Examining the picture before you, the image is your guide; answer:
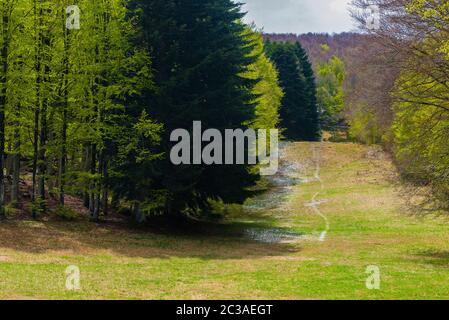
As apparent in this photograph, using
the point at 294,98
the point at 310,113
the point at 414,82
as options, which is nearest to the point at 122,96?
the point at 414,82

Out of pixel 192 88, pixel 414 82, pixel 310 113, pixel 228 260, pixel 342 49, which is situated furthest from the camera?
pixel 342 49

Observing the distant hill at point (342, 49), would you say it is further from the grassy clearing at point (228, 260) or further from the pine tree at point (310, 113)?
the grassy clearing at point (228, 260)

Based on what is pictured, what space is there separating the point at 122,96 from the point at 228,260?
32.1 ft

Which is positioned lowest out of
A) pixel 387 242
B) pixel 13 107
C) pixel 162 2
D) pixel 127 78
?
pixel 387 242

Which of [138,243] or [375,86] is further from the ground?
[375,86]

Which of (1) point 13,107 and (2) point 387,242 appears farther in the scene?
(2) point 387,242

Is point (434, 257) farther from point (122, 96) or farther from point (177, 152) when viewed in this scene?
point (122, 96)

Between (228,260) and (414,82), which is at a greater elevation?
(414,82)

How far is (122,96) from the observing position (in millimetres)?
23891

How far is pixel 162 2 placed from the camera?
2408 centimetres

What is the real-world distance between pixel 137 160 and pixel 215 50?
23.5 feet

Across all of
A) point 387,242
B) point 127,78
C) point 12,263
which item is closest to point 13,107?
point 127,78

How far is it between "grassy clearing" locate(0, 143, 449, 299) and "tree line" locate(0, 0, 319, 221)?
2331 mm
